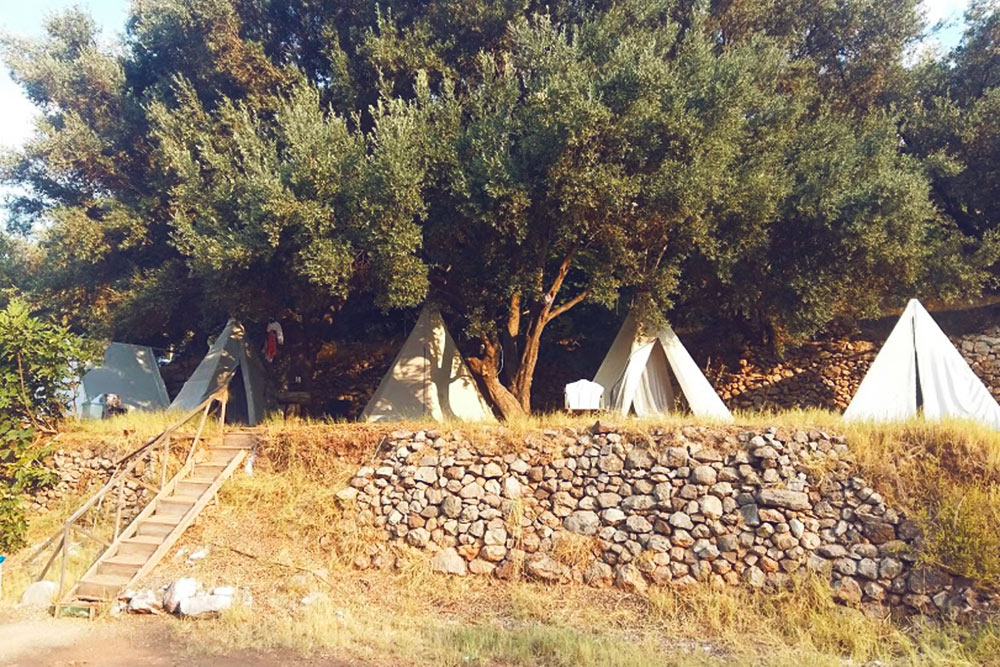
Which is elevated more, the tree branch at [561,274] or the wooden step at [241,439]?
the tree branch at [561,274]

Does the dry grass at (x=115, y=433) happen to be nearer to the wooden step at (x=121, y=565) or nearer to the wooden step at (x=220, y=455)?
the wooden step at (x=220, y=455)

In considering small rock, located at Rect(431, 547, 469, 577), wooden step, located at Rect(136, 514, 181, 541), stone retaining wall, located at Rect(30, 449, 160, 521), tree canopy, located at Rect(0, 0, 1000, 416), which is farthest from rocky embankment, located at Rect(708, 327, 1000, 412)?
stone retaining wall, located at Rect(30, 449, 160, 521)

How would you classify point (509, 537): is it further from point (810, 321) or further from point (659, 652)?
point (810, 321)

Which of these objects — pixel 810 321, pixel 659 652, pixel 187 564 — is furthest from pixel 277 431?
pixel 810 321

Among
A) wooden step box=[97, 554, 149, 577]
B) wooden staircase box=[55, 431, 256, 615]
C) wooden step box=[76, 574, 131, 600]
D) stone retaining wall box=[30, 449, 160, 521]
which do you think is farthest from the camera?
stone retaining wall box=[30, 449, 160, 521]

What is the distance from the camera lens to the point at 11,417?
37.2ft

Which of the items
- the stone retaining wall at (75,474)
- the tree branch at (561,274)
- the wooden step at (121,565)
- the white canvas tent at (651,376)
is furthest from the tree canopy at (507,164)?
the wooden step at (121,565)

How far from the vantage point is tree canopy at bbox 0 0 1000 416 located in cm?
1107

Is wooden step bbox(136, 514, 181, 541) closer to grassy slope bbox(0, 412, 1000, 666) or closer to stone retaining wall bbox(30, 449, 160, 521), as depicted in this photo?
grassy slope bbox(0, 412, 1000, 666)

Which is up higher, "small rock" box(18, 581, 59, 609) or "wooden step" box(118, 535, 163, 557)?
"wooden step" box(118, 535, 163, 557)

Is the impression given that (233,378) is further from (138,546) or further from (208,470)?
(138,546)

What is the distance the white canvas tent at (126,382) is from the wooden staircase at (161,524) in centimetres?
630

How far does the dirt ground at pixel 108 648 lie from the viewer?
6.84m

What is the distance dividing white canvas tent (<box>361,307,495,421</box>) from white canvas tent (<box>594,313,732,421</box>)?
104 inches
